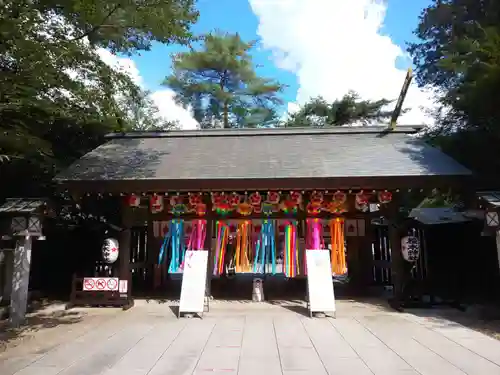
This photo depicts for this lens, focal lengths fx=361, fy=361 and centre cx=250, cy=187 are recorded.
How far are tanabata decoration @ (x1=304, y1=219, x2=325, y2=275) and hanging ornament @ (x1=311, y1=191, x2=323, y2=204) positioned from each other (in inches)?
19.6

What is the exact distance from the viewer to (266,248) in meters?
9.29

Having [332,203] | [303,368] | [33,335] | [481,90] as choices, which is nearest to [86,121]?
[33,335]

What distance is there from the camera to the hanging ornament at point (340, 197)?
30.3 ft

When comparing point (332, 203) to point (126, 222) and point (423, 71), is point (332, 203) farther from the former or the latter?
point (423, 71)

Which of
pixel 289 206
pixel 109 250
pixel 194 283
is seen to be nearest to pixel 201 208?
pixel 194 283

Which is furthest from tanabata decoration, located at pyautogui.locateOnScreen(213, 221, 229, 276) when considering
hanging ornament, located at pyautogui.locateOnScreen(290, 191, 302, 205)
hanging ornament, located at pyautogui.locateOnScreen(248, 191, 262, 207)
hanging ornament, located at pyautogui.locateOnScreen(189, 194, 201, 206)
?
hanging ornament, located at pyautogui.locateOnScreen(290, 191, 302, 205)

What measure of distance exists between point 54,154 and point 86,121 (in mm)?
1365

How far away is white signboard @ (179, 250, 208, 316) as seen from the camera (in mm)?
7723

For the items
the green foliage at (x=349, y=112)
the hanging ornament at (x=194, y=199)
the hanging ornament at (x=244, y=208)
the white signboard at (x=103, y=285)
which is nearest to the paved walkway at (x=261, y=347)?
the white signboard at (x=103, y=285)

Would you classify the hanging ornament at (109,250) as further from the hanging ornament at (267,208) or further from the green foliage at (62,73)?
the hanging ornament at (267,208)

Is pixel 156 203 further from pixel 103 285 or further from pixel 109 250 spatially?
pixel 103 285

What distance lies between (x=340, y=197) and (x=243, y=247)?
282cm

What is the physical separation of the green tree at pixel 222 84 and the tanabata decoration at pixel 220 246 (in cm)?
1683

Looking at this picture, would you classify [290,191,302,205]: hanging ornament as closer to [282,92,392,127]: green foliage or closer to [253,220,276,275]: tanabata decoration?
[253,220,276,275]: tanabata decoration
